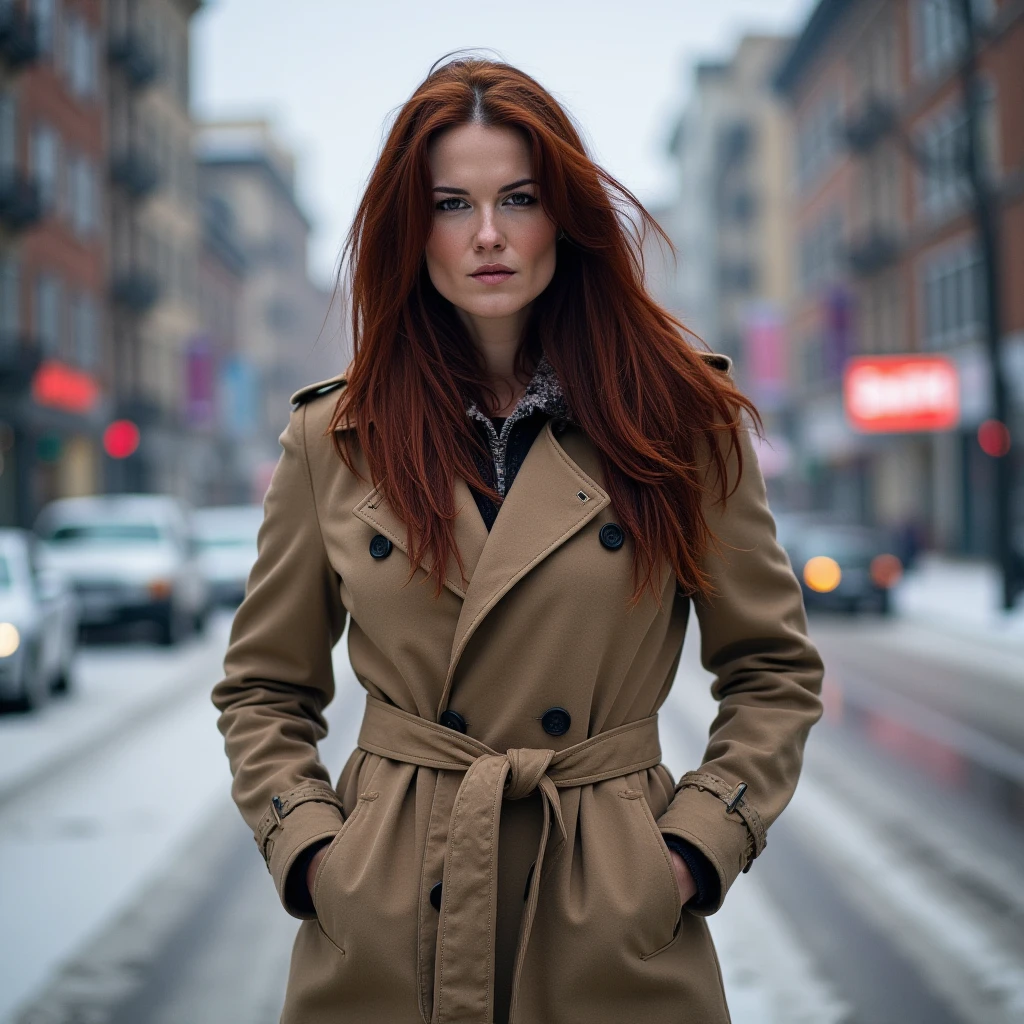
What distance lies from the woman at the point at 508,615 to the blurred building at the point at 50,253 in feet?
95.4

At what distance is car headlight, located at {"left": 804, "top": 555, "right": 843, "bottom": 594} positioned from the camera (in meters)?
21.1

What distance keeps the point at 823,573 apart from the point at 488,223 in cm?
1970

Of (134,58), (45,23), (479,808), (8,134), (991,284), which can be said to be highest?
(134,58)

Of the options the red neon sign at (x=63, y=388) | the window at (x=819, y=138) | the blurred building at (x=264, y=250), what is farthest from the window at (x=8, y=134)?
the blurred building at (x=264, y=250)

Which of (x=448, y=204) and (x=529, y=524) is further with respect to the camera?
(x=448, y=204)

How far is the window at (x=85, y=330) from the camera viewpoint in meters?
37.3

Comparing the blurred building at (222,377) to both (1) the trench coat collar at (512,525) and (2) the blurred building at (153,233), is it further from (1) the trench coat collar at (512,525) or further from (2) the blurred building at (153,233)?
(1) the trench coat collar at (512,525)

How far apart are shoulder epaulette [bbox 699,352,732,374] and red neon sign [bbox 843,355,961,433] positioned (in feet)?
92.8

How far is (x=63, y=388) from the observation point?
34.3m

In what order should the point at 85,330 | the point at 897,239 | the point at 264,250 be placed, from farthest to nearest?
1. the point at 264,250
2. the point at 85,330
3. the point at 897,239

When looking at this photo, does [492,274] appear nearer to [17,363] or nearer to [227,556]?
[227,556]

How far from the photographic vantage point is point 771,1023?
13.5 ft

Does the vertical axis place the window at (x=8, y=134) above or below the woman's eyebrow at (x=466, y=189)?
above

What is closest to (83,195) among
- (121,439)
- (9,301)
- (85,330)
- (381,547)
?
(85,330)
